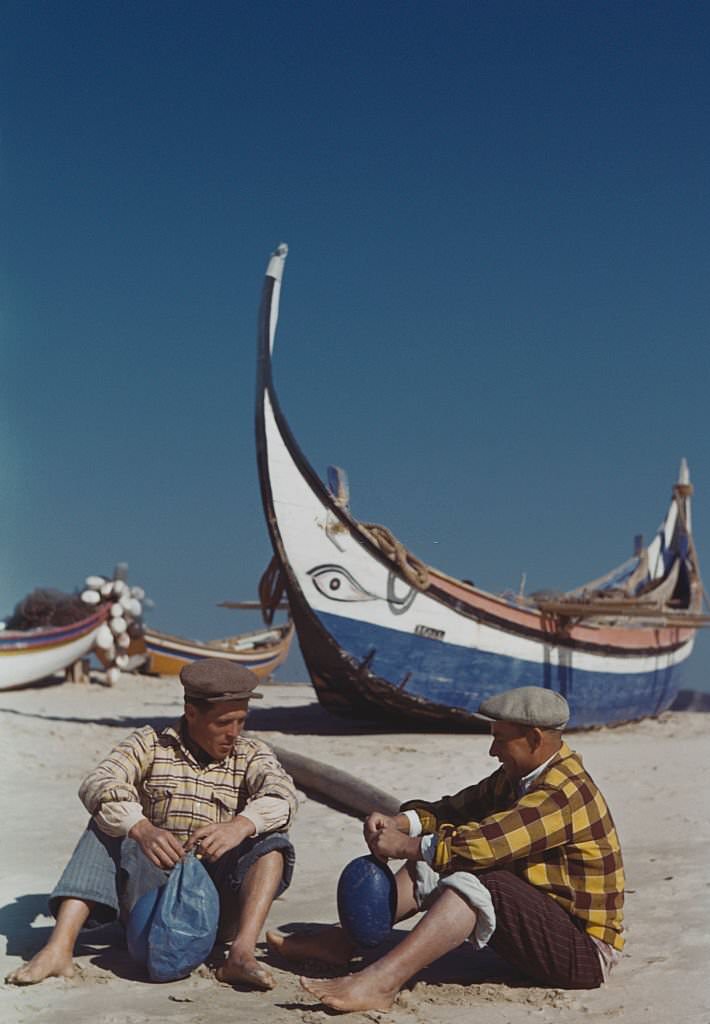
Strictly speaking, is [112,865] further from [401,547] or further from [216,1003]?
[401,547]

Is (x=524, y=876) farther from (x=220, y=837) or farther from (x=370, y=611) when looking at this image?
(x=370, y=611)

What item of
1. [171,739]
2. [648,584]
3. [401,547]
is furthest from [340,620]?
[648,584]

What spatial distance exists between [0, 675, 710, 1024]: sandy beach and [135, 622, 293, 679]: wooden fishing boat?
6723 mm

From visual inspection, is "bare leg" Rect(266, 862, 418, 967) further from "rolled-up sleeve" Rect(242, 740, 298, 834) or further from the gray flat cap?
the gray flat cap

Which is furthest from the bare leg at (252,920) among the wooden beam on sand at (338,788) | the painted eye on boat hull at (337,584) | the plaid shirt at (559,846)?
the painted eye on boat hull at (337,584)

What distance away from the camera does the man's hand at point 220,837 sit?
3137 millimetres

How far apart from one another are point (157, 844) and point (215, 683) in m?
0.48

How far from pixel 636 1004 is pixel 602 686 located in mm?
9646

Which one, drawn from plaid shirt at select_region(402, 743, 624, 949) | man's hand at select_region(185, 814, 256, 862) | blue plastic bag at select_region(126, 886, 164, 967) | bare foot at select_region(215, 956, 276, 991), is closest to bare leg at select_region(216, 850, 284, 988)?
bare foot at select_region(215, 956, 276, 991)

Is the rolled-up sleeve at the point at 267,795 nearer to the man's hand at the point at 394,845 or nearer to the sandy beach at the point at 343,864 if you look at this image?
the man's hand at the point at 394,845

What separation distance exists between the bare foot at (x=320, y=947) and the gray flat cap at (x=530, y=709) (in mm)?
854

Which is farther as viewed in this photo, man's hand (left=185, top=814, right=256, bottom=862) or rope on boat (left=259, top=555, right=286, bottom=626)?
rope on boat (left=259, top=555, right=286, bottom=626)

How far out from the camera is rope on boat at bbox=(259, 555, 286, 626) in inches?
401

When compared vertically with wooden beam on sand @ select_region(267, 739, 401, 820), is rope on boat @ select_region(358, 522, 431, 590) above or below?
above
